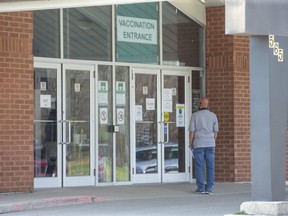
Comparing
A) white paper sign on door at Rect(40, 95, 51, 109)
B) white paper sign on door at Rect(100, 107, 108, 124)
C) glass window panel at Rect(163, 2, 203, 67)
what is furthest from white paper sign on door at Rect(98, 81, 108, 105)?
glass window panel at Rect(163, 2, 203, 67)

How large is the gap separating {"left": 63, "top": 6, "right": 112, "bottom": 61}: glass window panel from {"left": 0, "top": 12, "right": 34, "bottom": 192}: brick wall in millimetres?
1494

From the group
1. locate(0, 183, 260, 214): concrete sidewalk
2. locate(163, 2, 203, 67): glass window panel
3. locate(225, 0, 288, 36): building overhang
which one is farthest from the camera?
locate(163, 2, 203, 67): glass window panel

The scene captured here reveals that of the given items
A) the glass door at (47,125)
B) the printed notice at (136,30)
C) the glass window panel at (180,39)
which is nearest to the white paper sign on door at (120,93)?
the printed notice at (136,30)

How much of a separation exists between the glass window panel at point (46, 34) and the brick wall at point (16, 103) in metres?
0.90

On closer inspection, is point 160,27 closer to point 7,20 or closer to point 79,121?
point 79,121

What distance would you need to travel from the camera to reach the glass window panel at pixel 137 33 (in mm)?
16125

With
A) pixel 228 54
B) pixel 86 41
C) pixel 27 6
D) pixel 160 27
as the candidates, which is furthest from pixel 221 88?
pixel 27 6

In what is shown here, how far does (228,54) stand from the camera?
16.8m

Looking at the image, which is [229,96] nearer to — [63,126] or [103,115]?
[103,115]

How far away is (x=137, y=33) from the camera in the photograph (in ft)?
53.7

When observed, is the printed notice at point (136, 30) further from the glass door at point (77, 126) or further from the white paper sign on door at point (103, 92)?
the glass door at point (77, 126)

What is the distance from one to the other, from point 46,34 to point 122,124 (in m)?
2.71

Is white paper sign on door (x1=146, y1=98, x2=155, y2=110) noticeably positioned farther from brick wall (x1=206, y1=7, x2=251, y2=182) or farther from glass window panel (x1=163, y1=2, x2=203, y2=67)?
brick wall (x1=206, y1=7, x2=251, y2=182)

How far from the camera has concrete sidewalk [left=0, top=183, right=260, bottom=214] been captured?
12.3 m
